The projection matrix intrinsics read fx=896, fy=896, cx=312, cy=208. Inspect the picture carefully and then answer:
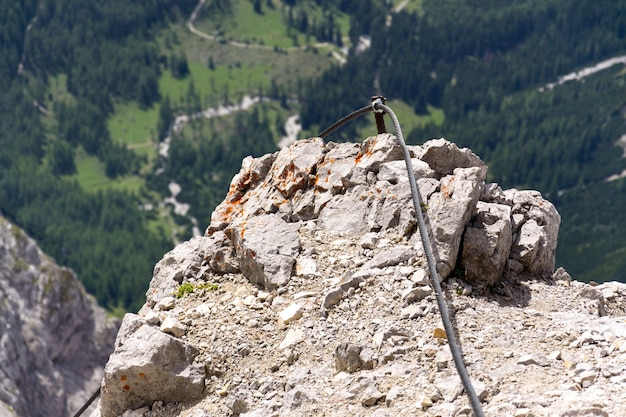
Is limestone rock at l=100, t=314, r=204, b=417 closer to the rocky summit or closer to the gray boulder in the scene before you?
the rocky summit

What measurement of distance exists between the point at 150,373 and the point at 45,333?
4847 inches

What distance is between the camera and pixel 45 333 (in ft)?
452

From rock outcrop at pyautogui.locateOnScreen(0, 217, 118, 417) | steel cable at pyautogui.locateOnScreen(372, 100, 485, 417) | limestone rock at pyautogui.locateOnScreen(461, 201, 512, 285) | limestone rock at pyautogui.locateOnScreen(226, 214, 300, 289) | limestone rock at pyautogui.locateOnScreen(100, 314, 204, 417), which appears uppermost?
steel cable at pyautogui.locateOnScreen(372, 100, 485, 417)

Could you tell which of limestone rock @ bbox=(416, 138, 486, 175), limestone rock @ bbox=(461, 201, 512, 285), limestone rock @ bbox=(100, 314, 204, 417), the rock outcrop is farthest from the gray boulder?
the rock outcrop

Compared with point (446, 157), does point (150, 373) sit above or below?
below

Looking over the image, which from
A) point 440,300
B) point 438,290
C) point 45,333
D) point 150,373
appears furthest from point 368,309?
point 45,333

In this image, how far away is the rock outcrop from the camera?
396 ft

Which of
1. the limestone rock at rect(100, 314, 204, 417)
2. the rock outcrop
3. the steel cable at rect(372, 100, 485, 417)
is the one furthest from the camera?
the rock outcrop

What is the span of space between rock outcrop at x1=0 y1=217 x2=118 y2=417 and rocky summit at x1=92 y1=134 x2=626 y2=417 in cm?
9565

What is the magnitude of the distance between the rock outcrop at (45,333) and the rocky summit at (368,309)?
3766 inches

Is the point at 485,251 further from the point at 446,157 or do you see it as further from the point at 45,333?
the point at 45,333

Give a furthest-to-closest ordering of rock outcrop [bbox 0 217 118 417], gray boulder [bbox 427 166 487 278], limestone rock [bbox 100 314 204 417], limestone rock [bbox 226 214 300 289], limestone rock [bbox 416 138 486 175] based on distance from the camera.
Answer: rock outcrop [bbox 0 217 118 417] < limestone rock [bbox 416 138 486 175] < limestone rock [bbox 226 214 300 289] < gray boulder [bbox 427 166 487 278] < limestone rock [bbox 100 314 204 417]

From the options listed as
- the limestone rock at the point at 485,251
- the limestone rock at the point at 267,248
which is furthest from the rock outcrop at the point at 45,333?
the limestone rock at the point at 485,251

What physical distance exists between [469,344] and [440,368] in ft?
3.87
